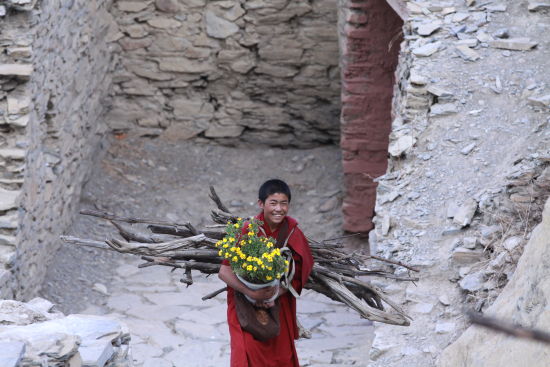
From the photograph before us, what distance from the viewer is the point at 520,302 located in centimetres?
402

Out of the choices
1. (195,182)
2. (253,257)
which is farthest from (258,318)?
Answer: (195,182)

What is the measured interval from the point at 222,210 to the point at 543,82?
2.38 metres

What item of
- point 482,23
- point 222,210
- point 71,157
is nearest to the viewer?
point 222,210

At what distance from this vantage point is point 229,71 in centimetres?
1071

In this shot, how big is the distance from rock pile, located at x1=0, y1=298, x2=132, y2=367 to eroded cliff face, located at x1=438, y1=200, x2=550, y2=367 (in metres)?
1.55

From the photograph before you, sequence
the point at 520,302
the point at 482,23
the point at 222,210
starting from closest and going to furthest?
the point at 520,302, the point at 222,210, the point at 482,23

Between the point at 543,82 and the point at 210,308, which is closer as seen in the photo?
the point at 543,82

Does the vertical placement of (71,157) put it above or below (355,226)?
above

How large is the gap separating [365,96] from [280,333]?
4463 millimetres

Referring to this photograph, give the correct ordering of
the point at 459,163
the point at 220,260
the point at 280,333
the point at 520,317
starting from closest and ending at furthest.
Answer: the point at 520,317 < the point at 280,333 < the point at 220,260 < the point at 459,163

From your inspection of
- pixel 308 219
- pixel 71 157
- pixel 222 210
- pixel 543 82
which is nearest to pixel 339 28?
pixel 308 219

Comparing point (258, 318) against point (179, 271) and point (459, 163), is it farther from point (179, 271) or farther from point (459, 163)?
point (179, 271)

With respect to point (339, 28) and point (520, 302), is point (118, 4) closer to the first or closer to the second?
point (339, 28)

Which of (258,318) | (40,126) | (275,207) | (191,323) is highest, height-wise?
(275,207)
